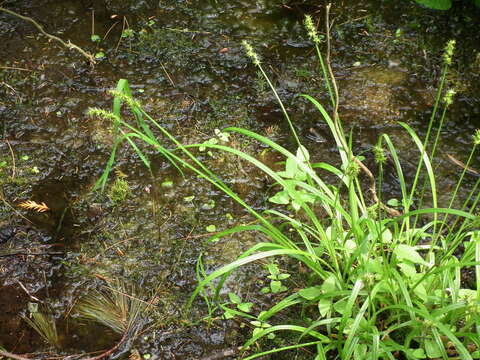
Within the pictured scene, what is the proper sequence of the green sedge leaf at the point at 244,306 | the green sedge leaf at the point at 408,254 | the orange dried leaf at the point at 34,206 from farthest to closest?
1. the orange dried leaf at the point at 34,206
2. the green sedge leaf at the point at 244,306
3. the green sedge leaf at the point at 408,254

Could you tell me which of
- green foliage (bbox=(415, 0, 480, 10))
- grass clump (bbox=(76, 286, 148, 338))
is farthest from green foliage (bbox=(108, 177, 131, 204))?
green foliage (bbox=(415, 0, 480, 10))

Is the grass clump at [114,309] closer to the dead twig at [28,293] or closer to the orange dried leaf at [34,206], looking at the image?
the dead twig at [28,293]

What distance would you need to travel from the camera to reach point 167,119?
2740 mm

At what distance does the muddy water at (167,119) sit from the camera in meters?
2.12

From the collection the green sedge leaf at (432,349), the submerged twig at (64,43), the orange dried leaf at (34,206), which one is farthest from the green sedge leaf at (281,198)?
the submerged twig at (64,43)

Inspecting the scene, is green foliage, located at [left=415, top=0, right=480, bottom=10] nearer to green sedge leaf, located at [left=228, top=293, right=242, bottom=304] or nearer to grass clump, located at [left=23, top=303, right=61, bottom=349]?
green sedge leaf, located at [left=228, top=293, right=242, bottom=304]

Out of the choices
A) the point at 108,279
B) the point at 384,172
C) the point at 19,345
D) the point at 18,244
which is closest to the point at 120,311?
the point at 108,279

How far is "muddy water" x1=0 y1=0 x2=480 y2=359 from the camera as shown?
83.3 inches

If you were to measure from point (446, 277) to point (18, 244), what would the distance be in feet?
6.24

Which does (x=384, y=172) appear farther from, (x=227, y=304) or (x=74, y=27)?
(x=74, y=27)

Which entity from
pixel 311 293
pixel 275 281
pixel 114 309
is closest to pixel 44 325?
pixel 114 309

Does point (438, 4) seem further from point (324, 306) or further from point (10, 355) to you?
point (10, 355)

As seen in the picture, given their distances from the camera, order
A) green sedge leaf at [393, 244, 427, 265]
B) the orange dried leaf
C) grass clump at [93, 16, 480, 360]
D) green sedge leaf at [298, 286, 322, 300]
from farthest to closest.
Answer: the orange dried leaf → green sedge leaf at [298, 286, 322, 300] → green sedge leaf at [393, 244, 427, 265] → grass clump at [93, 16, 480, 360]

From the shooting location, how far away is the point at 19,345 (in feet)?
6.42
